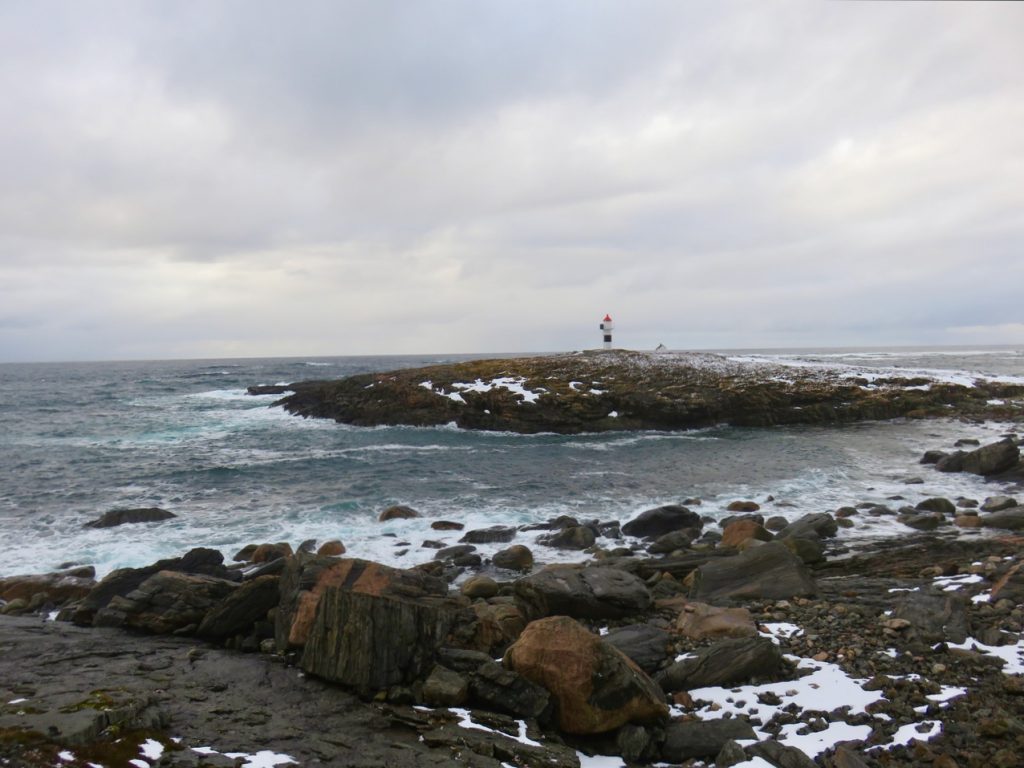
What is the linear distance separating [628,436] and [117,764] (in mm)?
33495

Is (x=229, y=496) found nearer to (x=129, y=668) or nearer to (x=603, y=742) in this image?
(x=129, y=668)

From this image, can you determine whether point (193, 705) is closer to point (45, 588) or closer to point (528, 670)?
point (528, 670)

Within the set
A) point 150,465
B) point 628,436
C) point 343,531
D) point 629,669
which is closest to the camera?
point 629,669

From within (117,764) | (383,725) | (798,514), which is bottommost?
(798,514)

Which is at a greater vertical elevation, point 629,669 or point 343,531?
point 629,669

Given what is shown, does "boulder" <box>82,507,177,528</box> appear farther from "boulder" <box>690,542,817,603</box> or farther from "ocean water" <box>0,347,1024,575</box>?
"boulder" <box>690,542,817,603</box>

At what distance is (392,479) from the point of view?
25.0 meters

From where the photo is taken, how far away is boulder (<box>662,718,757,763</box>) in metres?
6.51

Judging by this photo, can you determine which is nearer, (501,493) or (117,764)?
(117,764)

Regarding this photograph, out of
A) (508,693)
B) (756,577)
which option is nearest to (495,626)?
(508,693)

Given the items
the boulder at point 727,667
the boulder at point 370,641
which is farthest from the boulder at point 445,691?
the boulder at point 727,667

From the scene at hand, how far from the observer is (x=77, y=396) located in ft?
230

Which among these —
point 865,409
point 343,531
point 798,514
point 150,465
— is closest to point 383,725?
point 343,531

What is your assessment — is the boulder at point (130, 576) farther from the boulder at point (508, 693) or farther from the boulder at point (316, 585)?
the boulder at point (508, 693)
